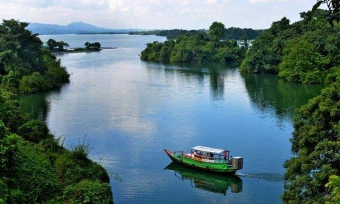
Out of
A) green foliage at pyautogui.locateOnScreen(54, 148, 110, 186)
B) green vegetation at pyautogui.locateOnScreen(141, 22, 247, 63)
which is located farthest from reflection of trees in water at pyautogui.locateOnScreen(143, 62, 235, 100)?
green foliage at pyautogui.locateOnScreen(54, 148, 110, 186)

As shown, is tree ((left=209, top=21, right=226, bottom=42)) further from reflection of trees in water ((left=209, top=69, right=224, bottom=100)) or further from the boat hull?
the boat hull

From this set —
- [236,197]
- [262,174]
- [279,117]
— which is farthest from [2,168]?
[279,117]

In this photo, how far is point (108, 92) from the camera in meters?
39.0

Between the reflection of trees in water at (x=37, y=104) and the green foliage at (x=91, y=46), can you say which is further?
the green foliage at (x=91, y=46)

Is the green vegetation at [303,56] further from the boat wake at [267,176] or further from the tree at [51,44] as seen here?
the tree at [51,44]

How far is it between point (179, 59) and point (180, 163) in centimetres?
4839

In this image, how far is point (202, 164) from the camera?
19156mm

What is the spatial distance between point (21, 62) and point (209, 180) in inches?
1021

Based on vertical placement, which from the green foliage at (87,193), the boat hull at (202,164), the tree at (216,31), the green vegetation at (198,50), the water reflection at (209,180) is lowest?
the water reflection at (209,180)

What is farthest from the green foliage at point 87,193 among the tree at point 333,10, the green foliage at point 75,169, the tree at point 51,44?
the tree at point 51,44

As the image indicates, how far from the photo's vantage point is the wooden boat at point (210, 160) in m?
18.5

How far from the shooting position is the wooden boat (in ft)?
60.7

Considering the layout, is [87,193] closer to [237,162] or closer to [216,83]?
[237,162]

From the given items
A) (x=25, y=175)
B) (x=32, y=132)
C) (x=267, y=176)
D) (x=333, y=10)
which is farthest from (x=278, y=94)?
(x=333, y=10)
